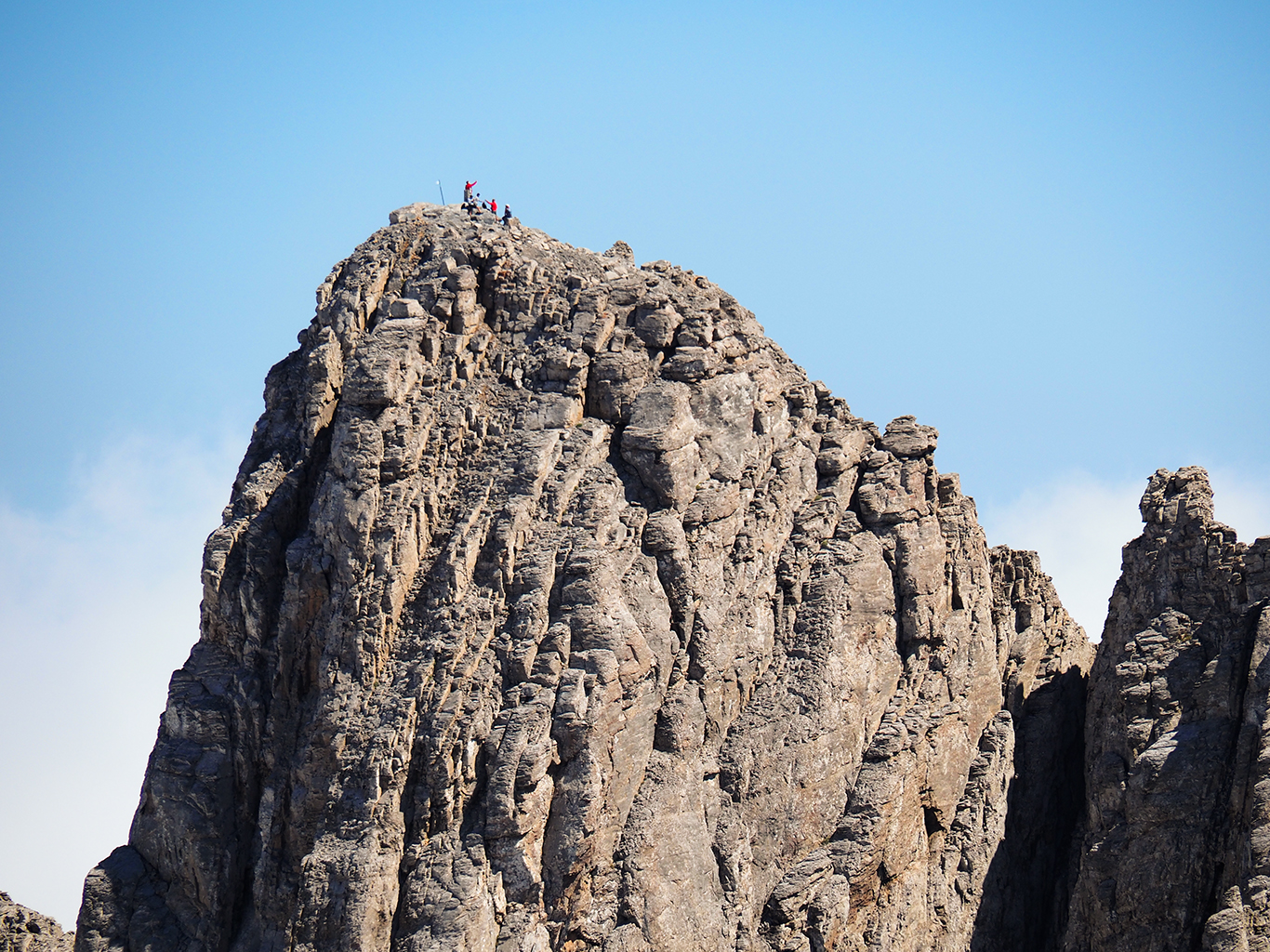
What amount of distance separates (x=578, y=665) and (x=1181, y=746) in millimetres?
16379

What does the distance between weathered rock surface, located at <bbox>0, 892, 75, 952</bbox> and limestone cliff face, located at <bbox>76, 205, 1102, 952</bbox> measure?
4730mm

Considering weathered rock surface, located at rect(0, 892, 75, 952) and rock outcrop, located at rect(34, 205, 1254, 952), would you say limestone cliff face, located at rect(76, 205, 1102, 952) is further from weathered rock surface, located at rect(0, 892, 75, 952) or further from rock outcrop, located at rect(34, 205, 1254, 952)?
weathered rock surface, located at rect(0, 892, 75, 952)

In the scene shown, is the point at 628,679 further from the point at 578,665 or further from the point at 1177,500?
the point at 1177,500

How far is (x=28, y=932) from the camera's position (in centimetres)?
5491

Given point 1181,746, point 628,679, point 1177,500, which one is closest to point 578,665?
point 628,679

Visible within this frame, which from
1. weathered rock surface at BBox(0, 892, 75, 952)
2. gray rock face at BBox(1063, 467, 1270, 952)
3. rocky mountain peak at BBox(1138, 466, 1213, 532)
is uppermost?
rocky mountain peak at BBox(1138, 466, 1213, 532)

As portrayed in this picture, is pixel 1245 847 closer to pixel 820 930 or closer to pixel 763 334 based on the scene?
pixel 820 930

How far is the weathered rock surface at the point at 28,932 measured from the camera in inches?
2148

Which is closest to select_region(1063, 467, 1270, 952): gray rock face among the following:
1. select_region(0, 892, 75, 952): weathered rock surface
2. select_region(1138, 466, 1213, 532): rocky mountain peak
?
select_region(1138, 466, 1213, 532): rocky mountain peak

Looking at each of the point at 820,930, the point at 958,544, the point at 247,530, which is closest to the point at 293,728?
the point at 247,530

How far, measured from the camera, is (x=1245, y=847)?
48906mm

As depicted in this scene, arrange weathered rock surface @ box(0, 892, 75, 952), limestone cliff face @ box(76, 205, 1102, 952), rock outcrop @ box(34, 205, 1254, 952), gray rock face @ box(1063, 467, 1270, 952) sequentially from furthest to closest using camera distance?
weathered rock surface @ box(0, 892, 75, 952)
gray rock face @ box(1063, 467, 1270, 952)
rock outcrop @ box(34, 205, 1254, 952)
limestone cliff face @ box(76, 205, 1102, 952)

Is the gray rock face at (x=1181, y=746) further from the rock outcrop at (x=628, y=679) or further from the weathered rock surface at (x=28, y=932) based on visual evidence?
the weathered rock surface at (x=28, y=932)

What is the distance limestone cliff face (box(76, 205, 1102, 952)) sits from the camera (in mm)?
47906
